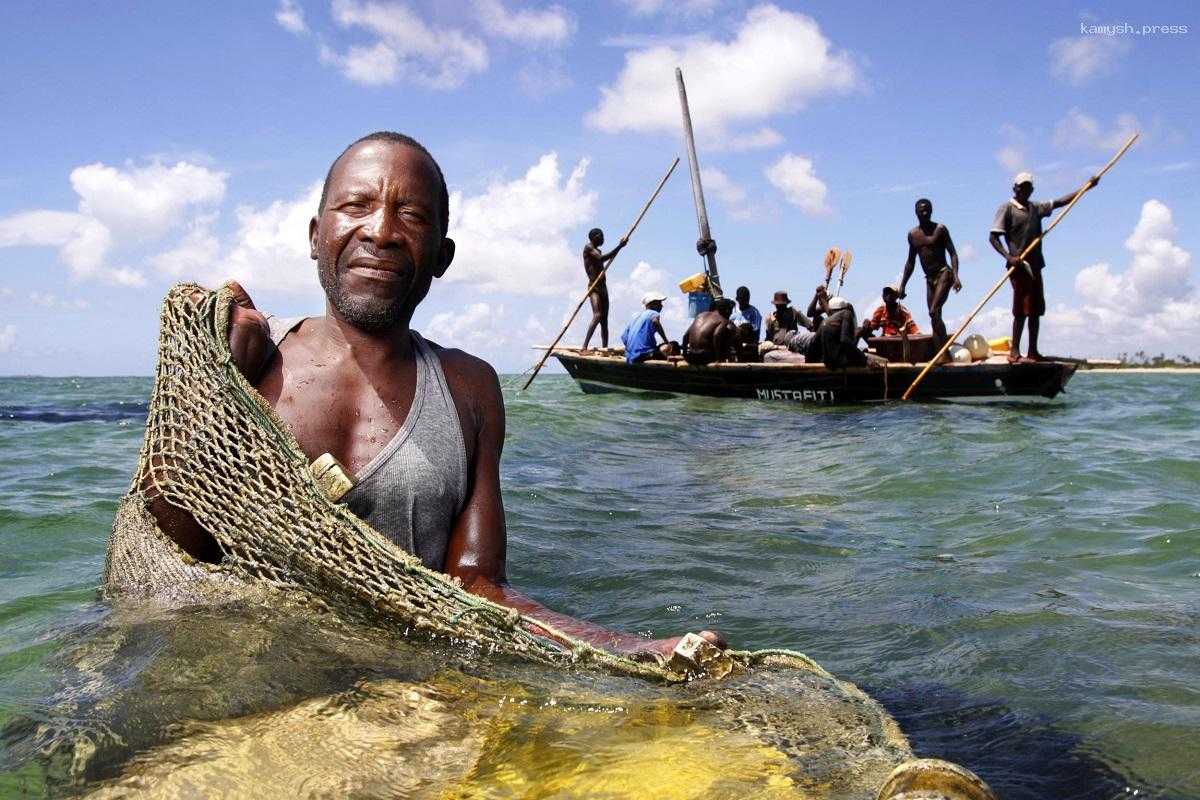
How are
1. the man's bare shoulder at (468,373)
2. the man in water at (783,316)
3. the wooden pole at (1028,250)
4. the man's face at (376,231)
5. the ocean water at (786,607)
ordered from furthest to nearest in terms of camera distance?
the man in water at (783,316), the wooden pole at (1028,250), the man's bare shoulder at (468,373), the man's face at (376,231), the ocean water at (786,607)

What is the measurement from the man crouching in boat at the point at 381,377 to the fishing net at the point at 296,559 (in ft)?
0.32

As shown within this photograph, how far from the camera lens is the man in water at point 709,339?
15.4m

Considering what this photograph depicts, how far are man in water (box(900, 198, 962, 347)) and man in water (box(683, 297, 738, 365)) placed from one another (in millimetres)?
3057

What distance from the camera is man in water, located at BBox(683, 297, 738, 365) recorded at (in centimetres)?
1538

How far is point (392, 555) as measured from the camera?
2248mm

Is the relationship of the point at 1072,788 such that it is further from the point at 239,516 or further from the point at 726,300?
the point at 726,300

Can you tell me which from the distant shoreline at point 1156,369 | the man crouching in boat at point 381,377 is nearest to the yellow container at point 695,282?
the man crouching in boat at point 381,377

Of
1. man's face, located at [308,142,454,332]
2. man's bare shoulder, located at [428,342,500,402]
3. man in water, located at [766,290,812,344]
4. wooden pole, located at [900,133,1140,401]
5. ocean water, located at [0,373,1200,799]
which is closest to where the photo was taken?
ocean water, located at [0,373,1200,799]

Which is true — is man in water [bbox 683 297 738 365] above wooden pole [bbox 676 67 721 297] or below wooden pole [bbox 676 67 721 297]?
below

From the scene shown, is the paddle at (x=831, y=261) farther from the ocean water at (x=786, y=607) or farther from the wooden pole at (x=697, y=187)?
the ocean water at (x=786, y=607)

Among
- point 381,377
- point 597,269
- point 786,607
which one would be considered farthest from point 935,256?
point 381,377

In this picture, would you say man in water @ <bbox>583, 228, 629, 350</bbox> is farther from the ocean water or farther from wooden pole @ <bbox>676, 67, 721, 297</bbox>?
the ocean water

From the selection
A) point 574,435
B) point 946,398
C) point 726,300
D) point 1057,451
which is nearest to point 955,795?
point 1057,451

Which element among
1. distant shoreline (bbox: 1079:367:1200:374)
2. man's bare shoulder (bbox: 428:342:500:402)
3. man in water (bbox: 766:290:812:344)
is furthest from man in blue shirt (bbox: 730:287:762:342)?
distant shoreline (bbox: 1079:367:1200:374)
